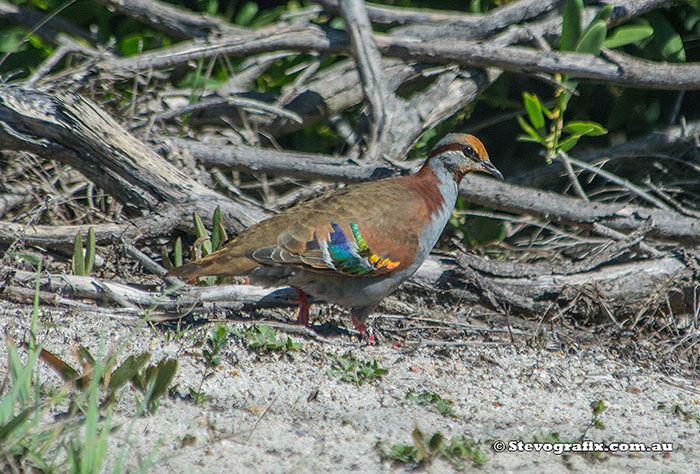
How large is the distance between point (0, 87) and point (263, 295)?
174 cm

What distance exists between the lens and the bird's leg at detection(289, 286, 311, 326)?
12.2 feet

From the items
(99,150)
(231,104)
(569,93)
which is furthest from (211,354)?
(569,93)

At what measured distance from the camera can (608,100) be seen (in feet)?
19.5

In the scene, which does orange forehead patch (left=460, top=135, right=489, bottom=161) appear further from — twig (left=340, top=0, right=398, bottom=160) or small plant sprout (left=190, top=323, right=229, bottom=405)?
small plant sprout (left=190, top=323, right=229, bottom=405)

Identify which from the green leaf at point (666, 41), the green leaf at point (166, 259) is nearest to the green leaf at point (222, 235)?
the green leaf at point (166, 259)

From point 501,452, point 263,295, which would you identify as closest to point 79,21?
point 263,295

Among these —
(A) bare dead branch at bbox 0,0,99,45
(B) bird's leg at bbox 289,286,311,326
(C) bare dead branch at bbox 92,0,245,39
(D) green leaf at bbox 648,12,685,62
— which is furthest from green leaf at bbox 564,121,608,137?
(A) bare dead branch at bbox 0,0,99,45

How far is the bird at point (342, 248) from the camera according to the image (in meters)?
3.41

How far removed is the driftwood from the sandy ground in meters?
0.36

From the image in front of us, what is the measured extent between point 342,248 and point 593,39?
2.07 metres

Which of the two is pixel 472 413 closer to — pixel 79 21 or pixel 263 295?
pixel 263 295

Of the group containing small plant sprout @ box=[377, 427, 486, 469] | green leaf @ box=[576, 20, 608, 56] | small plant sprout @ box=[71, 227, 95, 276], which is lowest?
small plant sprout @ box=[377, 427, 486, 469]

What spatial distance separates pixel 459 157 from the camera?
3988mm

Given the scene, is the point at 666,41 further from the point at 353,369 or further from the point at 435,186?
the point at 353,369
